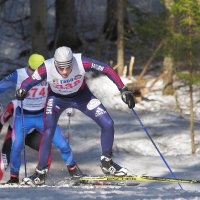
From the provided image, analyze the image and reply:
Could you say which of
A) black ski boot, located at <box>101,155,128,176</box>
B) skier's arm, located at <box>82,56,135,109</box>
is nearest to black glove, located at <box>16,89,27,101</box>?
skier's arm, located at <box>82,56,135,109</box>

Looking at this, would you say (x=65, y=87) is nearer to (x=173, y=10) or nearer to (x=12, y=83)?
(x=12, y=83)

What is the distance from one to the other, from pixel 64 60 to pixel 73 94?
583 millimetres

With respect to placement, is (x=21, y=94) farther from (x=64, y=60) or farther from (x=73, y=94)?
(x=64, y=60)

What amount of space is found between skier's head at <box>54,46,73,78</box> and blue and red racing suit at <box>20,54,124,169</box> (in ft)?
0.37

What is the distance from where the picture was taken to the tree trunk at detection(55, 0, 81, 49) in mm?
22078

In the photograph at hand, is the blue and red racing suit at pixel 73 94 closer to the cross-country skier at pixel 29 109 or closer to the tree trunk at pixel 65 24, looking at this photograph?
the cross-country skier at pixel 29 109

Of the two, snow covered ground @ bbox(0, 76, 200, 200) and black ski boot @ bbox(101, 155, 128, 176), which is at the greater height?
black ski boot @ bbox(101, 155, 128, 176)

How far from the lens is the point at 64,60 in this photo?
335 inches

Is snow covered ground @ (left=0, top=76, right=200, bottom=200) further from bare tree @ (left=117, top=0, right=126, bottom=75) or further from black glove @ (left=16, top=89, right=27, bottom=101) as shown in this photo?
black glove @ (left=16, top=89, right=27, bottom=101)

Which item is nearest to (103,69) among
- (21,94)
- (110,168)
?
(21,94)

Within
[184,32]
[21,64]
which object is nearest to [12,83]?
[184,32]

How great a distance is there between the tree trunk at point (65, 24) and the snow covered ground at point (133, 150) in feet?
11.3

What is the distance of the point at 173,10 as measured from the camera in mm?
13250

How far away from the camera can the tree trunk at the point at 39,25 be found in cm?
1636
